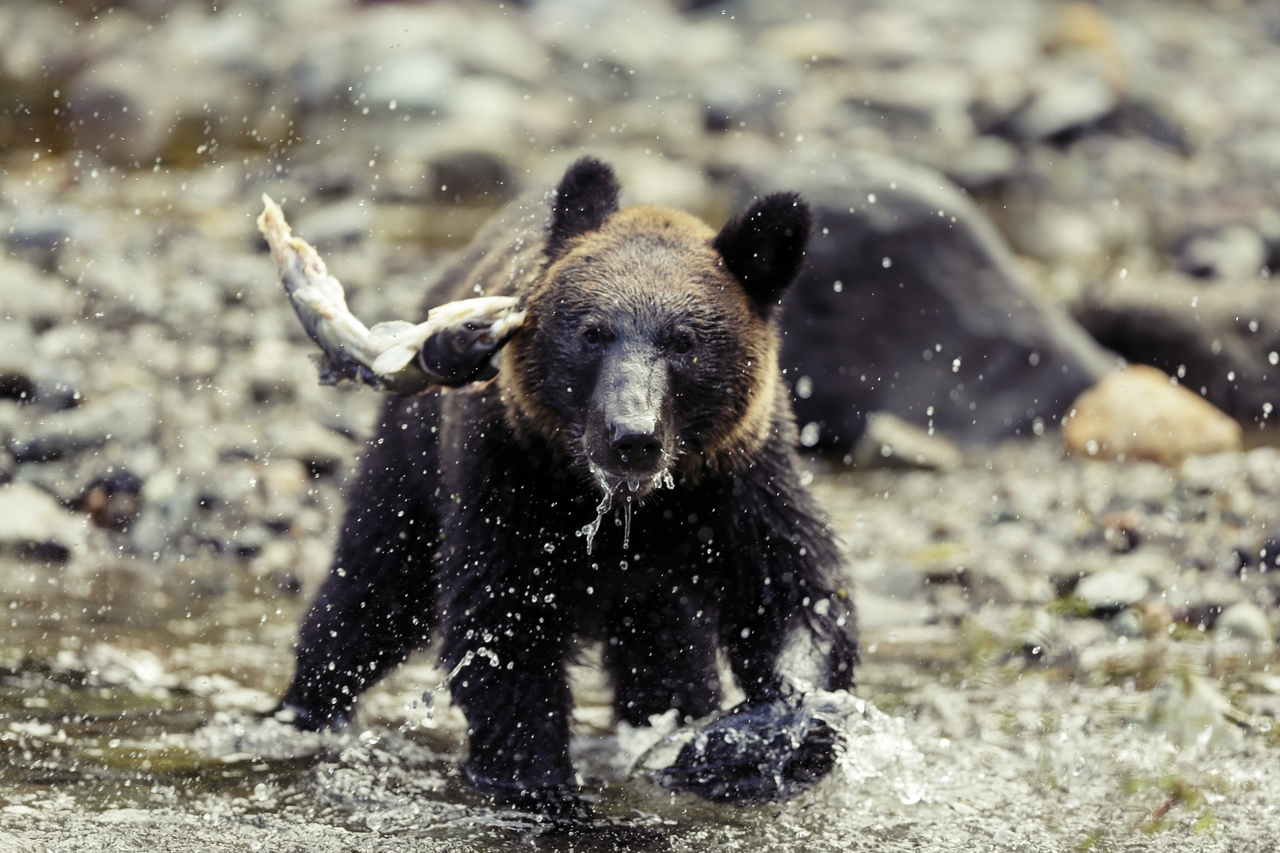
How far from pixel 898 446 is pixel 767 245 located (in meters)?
5.60

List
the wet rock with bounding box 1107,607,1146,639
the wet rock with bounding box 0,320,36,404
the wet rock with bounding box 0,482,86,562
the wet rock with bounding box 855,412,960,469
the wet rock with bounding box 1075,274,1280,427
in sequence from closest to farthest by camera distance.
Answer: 1. the wet rock with bounding box 1107,607,1146,639
2. the wet rock with bounding box 0,482,86,562
3. the wet rock with bounding box 0,320,36,404
4. the wet rock with bounding box 855,412,960,469
5. the wet rock with bounding box 1075,274,1280,427

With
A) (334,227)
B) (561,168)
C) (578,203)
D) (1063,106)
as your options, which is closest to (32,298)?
(334,227)

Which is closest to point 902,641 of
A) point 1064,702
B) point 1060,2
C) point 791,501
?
point 1064,702

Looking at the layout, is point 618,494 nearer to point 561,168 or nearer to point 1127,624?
point 1127,624

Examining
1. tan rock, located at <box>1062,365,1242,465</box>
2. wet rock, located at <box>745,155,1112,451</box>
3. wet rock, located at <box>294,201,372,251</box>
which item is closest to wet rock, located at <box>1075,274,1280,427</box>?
tan rock, located at <box>1062,365,1242,465</box>

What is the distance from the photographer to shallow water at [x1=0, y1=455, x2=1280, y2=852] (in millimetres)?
4723

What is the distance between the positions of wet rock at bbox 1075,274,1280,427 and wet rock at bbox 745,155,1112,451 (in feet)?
2.29

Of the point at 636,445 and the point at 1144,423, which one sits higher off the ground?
the point at 636,445

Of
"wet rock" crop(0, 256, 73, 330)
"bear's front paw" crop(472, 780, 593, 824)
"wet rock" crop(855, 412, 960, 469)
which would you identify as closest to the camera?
"bear's front paw" crop(472, 780, 593, 824)

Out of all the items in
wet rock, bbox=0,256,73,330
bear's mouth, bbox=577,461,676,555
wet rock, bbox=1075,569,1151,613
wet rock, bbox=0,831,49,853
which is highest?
wet rock, bbox=0,256,73,330

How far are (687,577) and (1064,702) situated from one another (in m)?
1.92

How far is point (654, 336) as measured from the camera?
4.93 meters

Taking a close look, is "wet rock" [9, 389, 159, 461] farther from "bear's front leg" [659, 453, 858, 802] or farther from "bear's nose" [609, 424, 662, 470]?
"bear's nose" [609, 424, 662, 470]

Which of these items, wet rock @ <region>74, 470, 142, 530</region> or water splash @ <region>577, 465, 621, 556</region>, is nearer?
water splash @ <region>577, 465, 621, 556</region>
